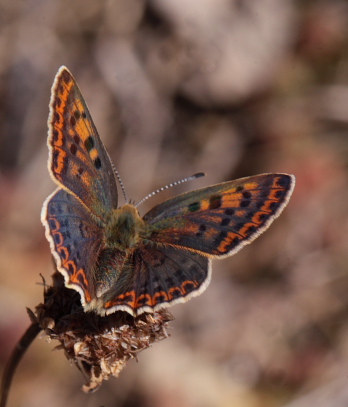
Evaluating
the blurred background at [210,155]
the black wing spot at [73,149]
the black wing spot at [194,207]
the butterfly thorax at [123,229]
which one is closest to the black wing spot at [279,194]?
the black wing spot at [194,207]

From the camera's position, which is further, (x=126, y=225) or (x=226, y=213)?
(x=126, y=225)

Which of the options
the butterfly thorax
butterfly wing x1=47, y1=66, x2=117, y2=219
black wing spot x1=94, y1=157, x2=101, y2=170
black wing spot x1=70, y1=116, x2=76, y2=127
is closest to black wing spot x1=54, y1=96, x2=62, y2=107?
butterfly wing x1=47, y1=66, x2=117, y2=219

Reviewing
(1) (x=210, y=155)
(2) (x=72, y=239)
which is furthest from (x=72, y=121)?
(1) (x=210, y=155)

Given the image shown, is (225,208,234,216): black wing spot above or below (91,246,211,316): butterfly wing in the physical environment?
above

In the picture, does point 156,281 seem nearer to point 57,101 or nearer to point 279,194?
point 279,194

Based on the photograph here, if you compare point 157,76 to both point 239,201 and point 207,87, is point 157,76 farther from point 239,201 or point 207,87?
point 239,201

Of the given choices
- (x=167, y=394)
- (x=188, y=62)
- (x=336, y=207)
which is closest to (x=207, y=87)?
(x=188, y=62)

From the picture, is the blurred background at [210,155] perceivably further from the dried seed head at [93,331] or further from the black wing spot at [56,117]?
the black wing spot at [56,117]

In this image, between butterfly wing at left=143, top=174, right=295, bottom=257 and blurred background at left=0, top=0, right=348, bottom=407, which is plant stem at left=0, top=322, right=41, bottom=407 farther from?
blurred background at left=0, top=0, right=348, bottom=407
